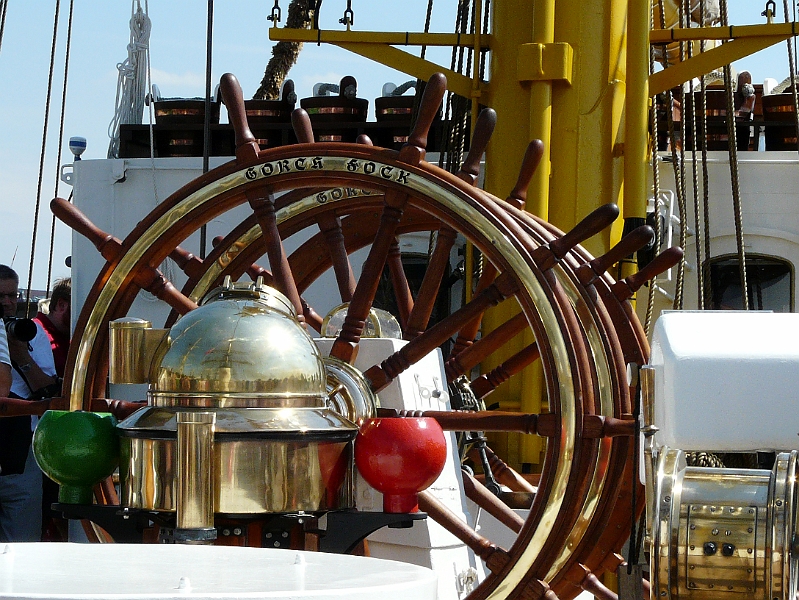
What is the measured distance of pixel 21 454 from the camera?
365 centimetres

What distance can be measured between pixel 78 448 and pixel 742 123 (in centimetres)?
412

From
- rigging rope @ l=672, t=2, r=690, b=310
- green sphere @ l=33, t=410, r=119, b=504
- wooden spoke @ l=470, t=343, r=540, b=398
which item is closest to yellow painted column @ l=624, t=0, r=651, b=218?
rigging rope @ l=672, t=2, r=690, b=310

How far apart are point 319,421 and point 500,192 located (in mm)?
2582

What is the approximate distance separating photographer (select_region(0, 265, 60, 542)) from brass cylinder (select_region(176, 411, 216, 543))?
2.03 metres

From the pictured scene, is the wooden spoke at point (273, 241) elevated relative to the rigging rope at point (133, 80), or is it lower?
lower

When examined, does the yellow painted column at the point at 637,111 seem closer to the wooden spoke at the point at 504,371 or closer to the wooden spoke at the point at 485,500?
the wooden spoke at the point at 504,371

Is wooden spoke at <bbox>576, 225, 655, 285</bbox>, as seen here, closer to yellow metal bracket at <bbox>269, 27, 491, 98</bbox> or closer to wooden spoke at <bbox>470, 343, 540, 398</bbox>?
wooden spoke at <bbox>470, 343, 540, 398</bbox>

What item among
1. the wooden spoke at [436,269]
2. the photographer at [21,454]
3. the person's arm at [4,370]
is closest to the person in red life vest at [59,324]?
the photographer at [21,454]

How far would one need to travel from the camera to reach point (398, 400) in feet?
8.75

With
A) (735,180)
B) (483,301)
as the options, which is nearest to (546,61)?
(735,180)

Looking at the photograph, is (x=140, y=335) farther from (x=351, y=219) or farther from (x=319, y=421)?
(x=351, y=219)

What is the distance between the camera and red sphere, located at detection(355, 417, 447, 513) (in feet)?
6.19

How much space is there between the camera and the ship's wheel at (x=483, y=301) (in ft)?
7.54

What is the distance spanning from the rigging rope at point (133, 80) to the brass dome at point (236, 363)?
4056mm
